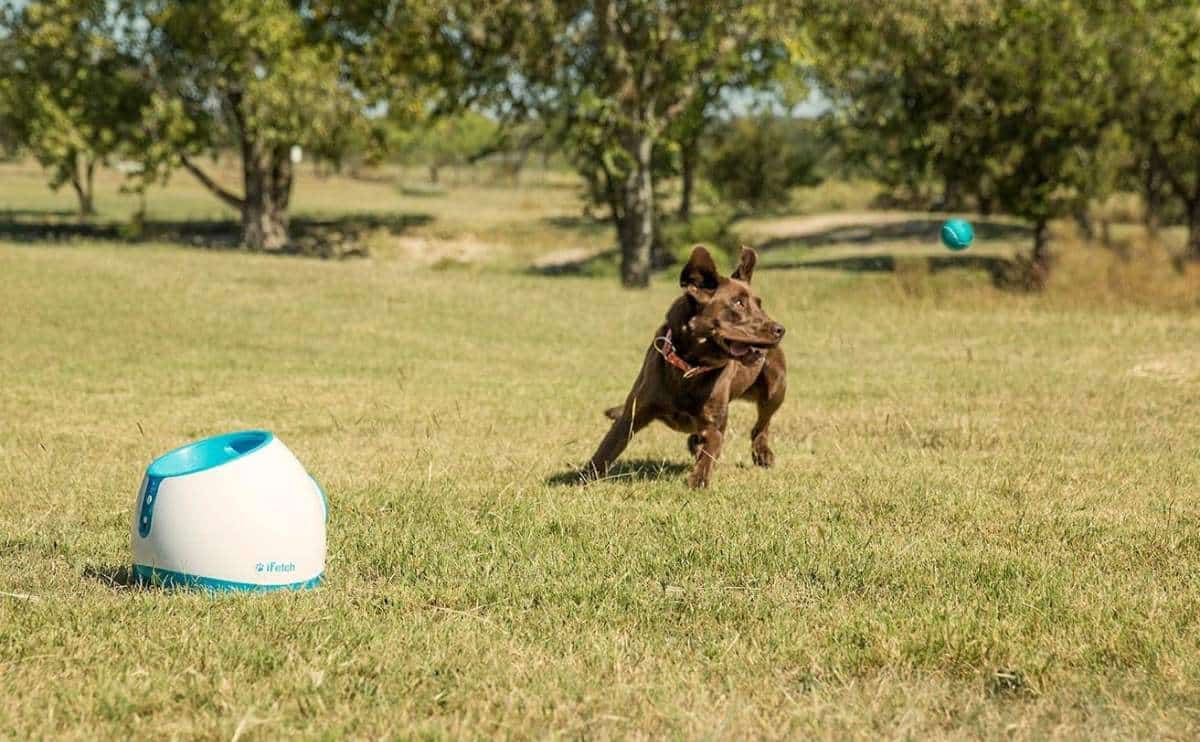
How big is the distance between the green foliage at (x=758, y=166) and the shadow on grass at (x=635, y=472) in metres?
48.6

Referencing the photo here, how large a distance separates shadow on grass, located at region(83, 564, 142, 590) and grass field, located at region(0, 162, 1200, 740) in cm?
3

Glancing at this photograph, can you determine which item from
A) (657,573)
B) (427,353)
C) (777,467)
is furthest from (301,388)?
(657,573)

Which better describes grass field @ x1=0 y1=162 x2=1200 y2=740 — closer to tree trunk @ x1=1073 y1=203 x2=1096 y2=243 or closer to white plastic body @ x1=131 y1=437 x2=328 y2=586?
white plastic body @ x1=131 y1=437 x2=328 y2=586

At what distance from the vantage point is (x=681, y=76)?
2811 cm

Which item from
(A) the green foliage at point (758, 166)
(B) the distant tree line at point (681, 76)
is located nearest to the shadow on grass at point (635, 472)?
(B) the distant tree line at point (681, 76)

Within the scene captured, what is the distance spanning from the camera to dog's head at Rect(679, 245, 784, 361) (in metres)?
7.26

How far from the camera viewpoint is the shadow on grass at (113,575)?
5516 millimetres

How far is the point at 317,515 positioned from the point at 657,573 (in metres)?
1.50

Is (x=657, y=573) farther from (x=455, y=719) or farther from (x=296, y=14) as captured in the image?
(x=296, y=14)

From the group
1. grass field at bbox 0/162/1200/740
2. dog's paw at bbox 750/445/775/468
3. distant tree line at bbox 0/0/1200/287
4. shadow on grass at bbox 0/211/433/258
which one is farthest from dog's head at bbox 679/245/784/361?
shadow on grass at bbox 0/211/433/258

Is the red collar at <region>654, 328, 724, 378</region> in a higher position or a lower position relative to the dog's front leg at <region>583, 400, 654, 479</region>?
higher

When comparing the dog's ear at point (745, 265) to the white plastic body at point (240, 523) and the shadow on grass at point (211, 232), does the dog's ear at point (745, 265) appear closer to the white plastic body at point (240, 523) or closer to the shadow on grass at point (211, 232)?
the white plastic body at point (240, 523)

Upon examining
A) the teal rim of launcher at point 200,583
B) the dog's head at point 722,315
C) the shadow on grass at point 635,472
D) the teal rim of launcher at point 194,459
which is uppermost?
the dog's head at point 722,315

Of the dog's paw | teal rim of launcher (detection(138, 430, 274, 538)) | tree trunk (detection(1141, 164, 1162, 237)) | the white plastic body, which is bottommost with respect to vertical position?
the dog's paw
